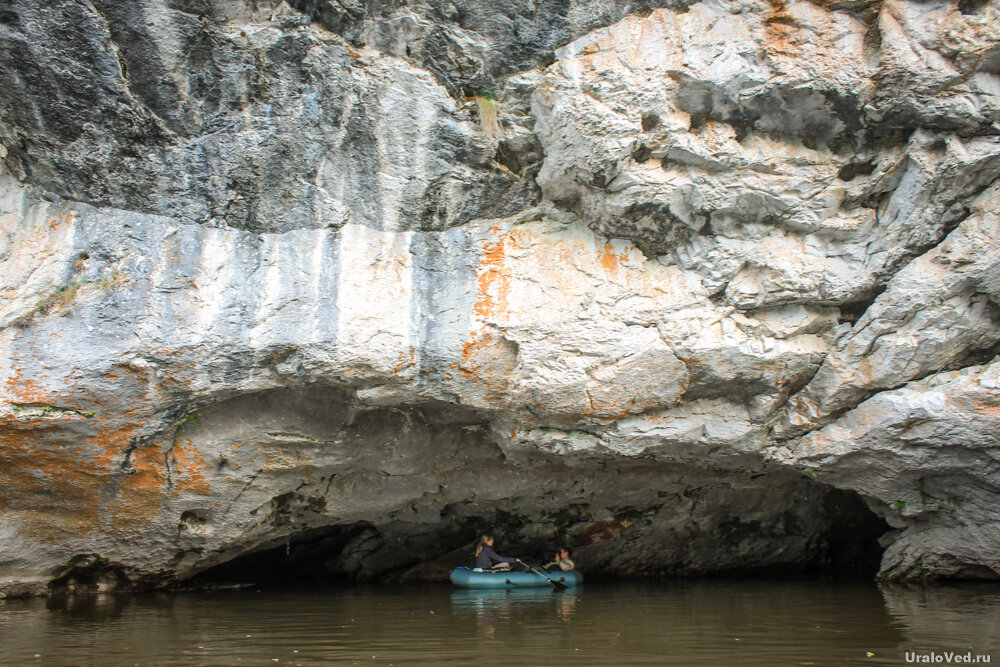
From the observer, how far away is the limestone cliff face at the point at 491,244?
7227 millimetres

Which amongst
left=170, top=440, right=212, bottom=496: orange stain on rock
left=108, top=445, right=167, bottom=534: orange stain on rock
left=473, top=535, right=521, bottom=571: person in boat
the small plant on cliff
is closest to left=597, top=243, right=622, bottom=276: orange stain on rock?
the small plant on cliff

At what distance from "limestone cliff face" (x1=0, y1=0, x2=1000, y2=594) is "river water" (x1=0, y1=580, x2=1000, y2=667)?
1409 mm

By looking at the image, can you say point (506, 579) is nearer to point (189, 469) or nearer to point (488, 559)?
point (488, 559)

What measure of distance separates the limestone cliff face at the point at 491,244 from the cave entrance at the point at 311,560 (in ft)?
11.4

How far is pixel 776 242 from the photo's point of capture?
7.84 meters

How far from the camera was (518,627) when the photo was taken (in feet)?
21.3

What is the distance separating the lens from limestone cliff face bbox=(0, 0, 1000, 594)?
285 inches

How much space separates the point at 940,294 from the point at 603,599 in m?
5.05

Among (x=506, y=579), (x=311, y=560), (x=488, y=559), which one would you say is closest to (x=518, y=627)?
(x=506, y=579)

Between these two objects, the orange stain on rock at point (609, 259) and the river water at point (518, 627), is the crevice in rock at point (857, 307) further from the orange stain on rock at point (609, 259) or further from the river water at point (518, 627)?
the river water at point (518, 627)

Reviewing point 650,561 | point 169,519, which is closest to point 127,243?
point 169,519

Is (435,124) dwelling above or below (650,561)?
above

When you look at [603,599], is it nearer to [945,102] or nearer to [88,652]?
[88,652]

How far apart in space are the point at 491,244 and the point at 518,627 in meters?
4.02
